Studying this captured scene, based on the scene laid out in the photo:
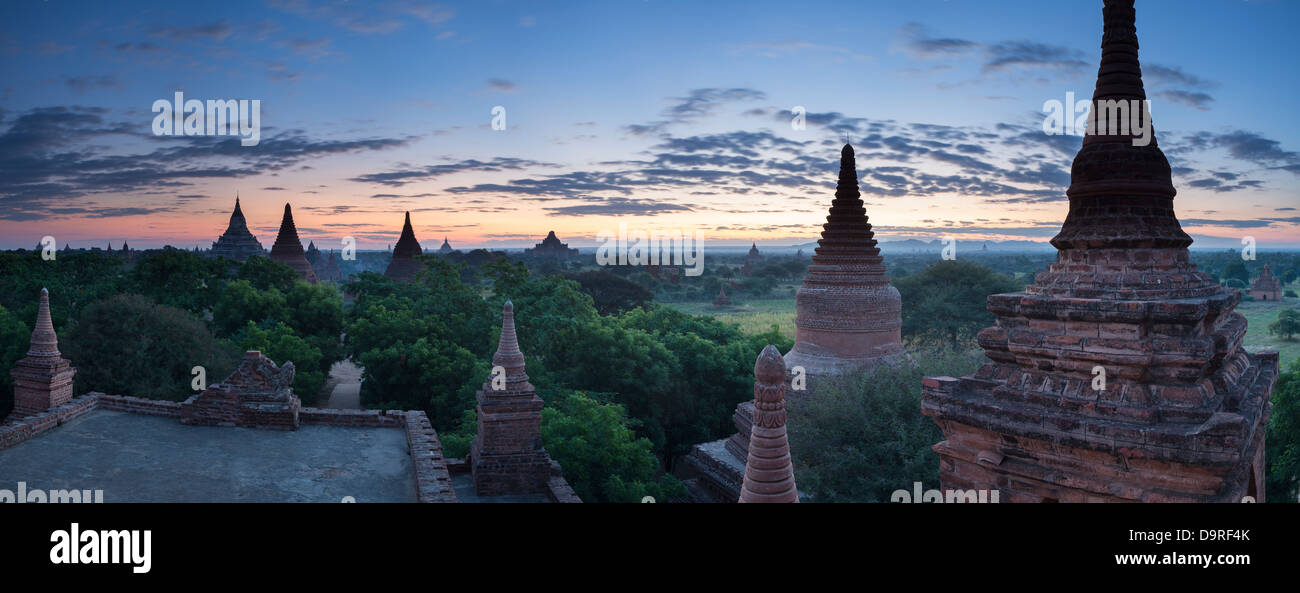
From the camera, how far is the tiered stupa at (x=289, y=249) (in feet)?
194

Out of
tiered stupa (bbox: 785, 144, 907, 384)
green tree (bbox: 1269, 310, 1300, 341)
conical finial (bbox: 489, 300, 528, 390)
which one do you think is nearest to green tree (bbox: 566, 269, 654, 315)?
tiered stupa (bbox: 785, 144, 907, 384)

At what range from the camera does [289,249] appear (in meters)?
59.5

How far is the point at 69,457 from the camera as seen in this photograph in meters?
13.8

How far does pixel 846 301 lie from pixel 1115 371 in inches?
524

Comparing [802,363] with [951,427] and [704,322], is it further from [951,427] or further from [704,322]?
[704,322]

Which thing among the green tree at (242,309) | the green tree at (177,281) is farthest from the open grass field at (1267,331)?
the green tree at (177,281)

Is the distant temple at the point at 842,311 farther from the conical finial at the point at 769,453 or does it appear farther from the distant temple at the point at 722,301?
the distant temple at the point at 722,301

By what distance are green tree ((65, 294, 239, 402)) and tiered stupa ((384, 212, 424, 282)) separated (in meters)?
30.4

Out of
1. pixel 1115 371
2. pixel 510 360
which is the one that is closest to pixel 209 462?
pixel 510 360

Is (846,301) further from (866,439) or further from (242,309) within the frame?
(242,309)

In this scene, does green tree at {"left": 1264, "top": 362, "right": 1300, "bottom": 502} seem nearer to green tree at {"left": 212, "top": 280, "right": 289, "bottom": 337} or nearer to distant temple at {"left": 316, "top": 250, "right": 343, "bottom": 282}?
green tree at {"left": 212, "top": 280, "right": 289, "bottom": 337}

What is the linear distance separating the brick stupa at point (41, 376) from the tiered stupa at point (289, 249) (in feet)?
135
